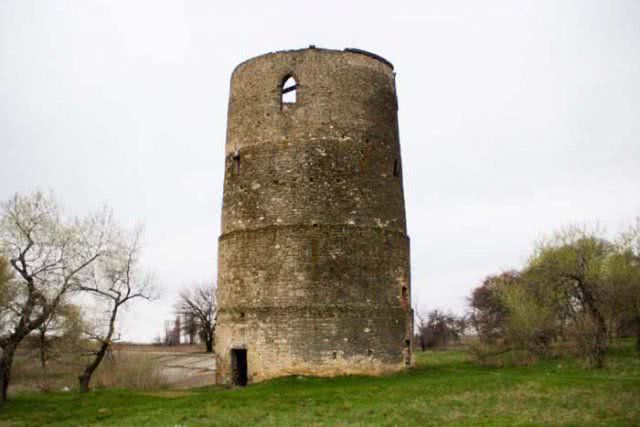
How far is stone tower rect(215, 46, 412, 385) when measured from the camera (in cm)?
2145

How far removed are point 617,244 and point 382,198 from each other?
60.3 feet

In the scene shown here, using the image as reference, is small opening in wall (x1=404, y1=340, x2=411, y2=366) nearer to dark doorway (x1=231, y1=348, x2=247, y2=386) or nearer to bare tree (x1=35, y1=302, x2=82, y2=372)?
dark doorway (x1=231, y1=348, x2=247, y2=386)

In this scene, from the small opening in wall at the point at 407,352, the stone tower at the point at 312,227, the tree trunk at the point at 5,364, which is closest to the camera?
the tree trunk at the point at 5,364

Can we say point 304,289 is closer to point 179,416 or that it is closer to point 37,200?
point 179,416

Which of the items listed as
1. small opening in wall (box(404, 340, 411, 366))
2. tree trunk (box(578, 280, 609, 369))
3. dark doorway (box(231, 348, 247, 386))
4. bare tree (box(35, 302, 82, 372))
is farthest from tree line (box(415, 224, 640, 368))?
bare tree (box(35, 302, 82, 372))

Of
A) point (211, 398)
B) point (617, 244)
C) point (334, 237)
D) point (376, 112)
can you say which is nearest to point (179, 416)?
point (211, 398)

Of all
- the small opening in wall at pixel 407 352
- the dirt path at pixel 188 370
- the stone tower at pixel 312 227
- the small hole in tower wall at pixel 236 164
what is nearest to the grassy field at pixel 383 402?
→ the small opening in wall at pixel 407 352

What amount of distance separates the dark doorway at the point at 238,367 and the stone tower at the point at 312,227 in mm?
41

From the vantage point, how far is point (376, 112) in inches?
929

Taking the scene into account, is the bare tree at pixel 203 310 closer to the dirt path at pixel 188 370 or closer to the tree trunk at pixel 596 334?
the dirt path at pixel 188 370

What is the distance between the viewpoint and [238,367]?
22.8 m

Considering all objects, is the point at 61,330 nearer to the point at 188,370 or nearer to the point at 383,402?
the point at 383,402

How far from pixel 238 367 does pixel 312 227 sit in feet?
18.1

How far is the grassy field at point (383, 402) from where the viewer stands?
555 inches
